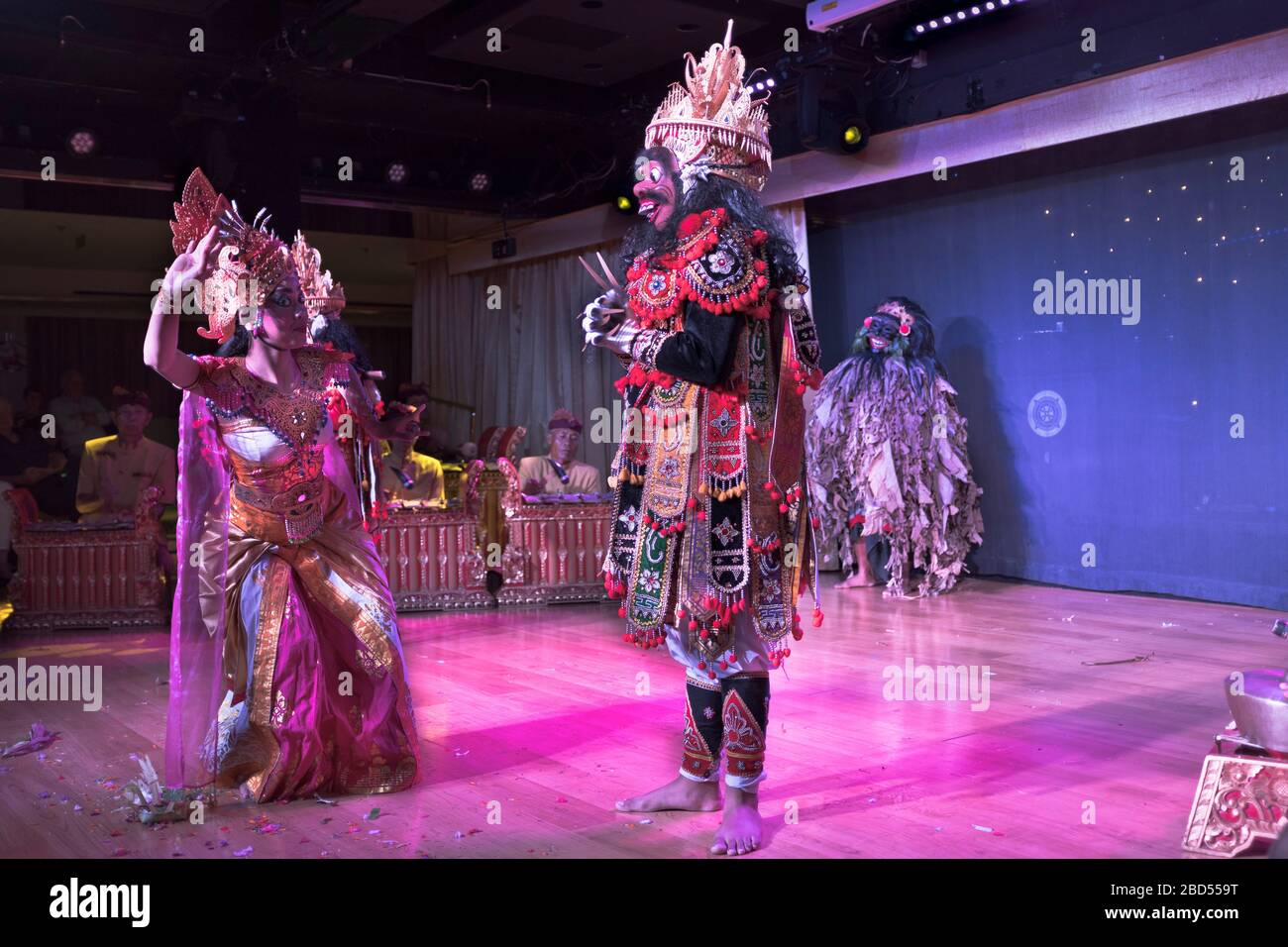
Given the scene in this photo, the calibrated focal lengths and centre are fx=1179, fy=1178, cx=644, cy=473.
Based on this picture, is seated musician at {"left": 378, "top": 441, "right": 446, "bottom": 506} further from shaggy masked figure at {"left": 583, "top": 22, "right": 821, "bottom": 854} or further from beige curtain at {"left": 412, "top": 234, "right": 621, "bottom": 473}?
shaggy masked figure at {"left": 583, "top": 22, "right": 821, "bottom": 854}

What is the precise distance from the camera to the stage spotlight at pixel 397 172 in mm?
9977

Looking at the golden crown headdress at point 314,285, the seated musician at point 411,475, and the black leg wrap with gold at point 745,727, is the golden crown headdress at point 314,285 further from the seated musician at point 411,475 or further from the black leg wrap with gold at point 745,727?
the seated musician at point 411,475

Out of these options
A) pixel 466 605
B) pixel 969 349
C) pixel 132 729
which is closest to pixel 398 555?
pixel 466 605

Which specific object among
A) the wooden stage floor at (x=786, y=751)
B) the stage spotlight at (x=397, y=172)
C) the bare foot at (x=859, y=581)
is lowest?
the wooden stage floor at (x=786, y=751)

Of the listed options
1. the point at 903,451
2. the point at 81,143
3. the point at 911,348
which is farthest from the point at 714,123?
the point at 81,143

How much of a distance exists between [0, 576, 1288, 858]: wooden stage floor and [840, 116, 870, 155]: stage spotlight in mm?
3279

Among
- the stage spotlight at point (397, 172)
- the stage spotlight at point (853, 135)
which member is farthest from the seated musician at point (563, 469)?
the stage spotlight at point (397, 172)

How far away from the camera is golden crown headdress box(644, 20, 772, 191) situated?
2.98 metres

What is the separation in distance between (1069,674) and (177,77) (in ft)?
25.9

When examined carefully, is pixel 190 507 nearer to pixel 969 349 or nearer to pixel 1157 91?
pixel 1157 91

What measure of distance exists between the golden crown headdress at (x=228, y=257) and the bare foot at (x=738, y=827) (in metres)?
1.92

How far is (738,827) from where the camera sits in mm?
2838

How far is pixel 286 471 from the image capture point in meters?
3.43

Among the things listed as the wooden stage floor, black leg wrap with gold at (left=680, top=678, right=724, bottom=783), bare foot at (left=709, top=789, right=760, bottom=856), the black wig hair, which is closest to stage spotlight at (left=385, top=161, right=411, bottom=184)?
the black wig hair
